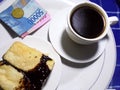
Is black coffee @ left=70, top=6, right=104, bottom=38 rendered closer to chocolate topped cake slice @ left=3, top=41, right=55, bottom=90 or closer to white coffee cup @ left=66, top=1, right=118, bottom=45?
white coffee cup @ left=66, top=1, right=118, bottom=45

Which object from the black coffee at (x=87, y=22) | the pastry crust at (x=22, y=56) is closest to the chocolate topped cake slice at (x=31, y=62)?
the pastry crust at (x=22, y=56)

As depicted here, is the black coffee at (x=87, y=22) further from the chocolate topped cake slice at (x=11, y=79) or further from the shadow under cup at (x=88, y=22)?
the chocolate topped cake slice at (x=11, y=79)

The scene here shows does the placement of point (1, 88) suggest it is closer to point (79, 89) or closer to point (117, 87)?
point (79, 89)

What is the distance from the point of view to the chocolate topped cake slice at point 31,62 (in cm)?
63

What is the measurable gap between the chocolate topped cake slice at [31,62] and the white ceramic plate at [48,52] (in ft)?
0.07

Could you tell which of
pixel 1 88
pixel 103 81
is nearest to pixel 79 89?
pixel 103 81

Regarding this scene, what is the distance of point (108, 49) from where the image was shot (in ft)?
2.40

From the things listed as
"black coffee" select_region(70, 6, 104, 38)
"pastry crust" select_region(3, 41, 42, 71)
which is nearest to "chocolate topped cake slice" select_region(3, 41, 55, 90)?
"pastry crust" select_region(3, 41, 42, 71)

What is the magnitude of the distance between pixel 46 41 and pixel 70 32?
6 cm

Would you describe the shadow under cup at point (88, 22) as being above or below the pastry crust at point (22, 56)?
below

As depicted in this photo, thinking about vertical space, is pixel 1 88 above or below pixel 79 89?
above

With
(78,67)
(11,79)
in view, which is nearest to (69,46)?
(78,67)

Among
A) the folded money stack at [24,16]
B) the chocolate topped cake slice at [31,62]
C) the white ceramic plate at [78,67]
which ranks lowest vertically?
the white ceramic plate at [78,67]

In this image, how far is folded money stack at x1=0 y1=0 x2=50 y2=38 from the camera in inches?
27.1
